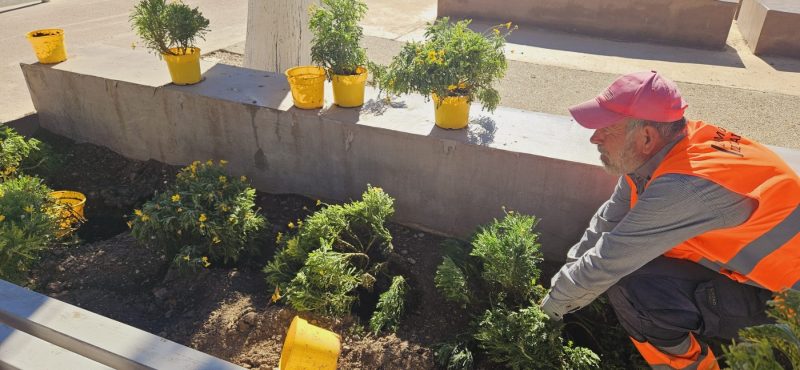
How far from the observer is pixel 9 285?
6.00 feet

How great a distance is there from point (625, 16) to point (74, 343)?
372 inches

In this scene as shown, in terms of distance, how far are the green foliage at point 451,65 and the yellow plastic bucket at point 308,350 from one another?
5.50 feet

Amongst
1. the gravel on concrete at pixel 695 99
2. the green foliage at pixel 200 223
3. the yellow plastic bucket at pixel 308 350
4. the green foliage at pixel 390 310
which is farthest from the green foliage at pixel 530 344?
the gravel on concrete at pixel 695 99

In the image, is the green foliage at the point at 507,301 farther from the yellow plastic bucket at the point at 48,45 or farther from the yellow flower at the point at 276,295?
the yellow plastic bucket at the point at 48,45

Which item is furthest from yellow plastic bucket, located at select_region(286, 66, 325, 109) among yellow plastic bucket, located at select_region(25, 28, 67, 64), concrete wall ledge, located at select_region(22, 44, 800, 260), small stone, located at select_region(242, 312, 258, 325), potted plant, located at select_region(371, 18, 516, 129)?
yellow plastic bucket, located at select_region(25, 28, 67, 64)

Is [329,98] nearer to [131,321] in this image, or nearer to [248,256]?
[248,256]

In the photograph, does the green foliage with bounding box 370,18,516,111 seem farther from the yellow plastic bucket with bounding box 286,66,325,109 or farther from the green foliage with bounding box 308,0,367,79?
the yellow plastic bucket with bounding box 286,66,325,109

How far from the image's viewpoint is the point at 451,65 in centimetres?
357

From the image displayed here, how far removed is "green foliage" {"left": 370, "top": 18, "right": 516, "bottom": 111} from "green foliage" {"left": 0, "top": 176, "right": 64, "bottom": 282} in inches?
91.3

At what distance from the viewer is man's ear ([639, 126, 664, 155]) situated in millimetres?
2492

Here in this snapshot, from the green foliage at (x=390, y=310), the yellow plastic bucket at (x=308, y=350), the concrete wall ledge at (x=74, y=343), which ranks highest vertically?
the concrete wall ledge at (x=74, y=343)

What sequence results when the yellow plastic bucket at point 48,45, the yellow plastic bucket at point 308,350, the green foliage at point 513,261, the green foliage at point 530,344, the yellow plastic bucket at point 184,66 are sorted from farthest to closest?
1. the yellow plastic bucket at point 48,45
2. the yellow plastic bucket at point 184,66
3. the green foliage at point 513,261
4. the green foliage at point 530,344
5. the yellow plastic bucket at point 308,350

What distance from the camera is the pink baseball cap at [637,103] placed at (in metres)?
2.42

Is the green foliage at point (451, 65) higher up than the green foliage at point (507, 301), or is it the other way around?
the green foliage at point (451, 65)
